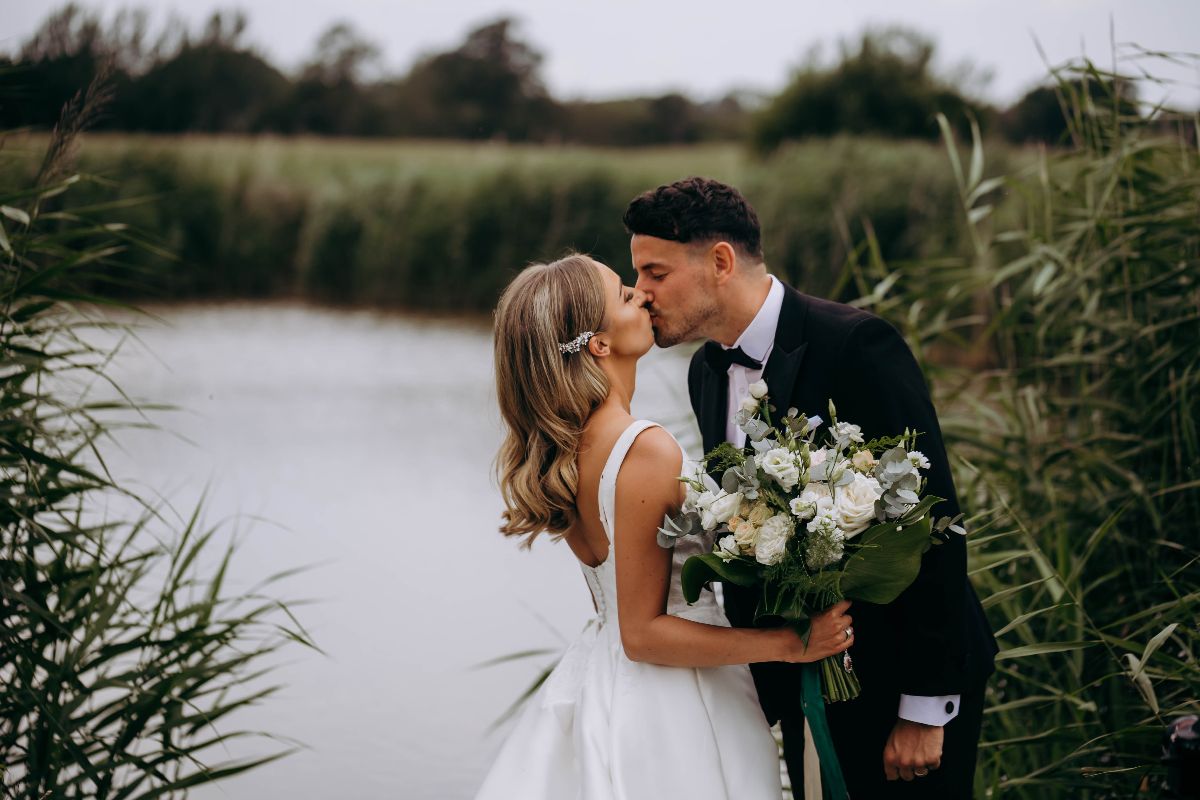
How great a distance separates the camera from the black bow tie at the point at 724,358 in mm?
2406

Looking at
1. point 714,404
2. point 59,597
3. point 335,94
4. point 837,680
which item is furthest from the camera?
point 335,94

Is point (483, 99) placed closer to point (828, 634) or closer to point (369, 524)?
point (369, 524)

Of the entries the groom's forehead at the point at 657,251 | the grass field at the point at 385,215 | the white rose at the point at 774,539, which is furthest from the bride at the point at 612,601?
the grass field at the point at 385,215

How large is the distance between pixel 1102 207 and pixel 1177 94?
0.40 meters

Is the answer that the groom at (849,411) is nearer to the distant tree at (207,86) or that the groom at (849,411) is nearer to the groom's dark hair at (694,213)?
the groom's dark hair at (694,213)

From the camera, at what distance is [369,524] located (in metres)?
7.26

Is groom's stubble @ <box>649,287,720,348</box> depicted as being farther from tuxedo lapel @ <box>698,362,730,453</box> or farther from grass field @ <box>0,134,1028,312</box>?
grass field @ <box>0,134,1028,312</box>

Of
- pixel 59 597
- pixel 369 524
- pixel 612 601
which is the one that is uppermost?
pixel 612 601

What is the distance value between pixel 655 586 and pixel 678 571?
118mm

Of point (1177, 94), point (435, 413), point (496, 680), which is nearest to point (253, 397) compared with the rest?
point (435, 413)

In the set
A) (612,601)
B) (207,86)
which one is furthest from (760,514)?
(207,86)

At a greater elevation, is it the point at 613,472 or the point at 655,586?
the point at 613,472

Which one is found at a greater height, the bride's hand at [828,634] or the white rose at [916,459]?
the white rose at [916,459]

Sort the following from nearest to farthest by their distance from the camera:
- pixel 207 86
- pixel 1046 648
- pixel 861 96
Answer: pixel 1046 648 → pixel 207 86 → pixel 861 96
